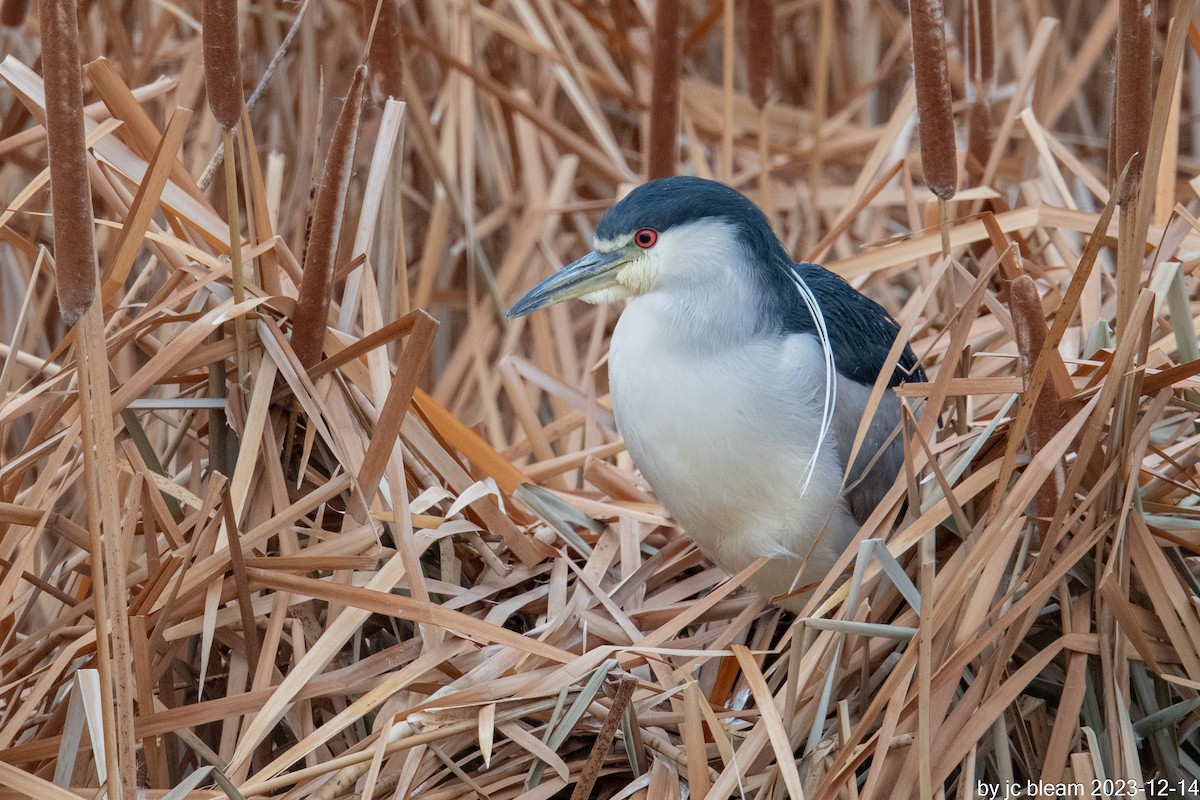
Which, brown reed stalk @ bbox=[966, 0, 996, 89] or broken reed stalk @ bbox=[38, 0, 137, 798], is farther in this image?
brown reed stalk @ bbox=[966, 0, 996, 89]

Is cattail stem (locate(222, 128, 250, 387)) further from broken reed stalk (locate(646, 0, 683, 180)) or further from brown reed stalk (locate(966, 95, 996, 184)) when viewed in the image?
brown reed stalk (locate(966, 95, 996, 184))

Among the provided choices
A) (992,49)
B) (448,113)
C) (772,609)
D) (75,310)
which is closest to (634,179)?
(448,113)

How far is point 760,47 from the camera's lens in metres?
2.66

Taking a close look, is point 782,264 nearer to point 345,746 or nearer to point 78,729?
point 345,746

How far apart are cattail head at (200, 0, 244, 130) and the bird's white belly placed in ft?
2.32

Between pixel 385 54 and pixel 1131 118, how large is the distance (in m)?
1.14

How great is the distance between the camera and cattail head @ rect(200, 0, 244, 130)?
4.37ft

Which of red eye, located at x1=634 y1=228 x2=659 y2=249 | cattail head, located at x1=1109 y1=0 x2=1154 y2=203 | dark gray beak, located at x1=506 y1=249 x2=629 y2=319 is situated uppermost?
cattail head, located at x1=1109 y1=0 x2=1154 y2=203

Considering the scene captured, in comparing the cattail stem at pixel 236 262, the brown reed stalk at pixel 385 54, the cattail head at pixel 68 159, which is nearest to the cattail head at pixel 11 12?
the brown reed stalk at pixel 385 54

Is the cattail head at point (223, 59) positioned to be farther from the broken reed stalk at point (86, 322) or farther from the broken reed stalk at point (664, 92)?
the broken reed stalk at point (664, 92)

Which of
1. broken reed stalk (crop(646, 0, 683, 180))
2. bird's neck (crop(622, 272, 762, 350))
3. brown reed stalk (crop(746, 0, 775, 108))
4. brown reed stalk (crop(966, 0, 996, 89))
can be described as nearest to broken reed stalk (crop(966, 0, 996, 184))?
brown reed stalk (crop(966, 0, 996, 89))

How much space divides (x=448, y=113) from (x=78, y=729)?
2.01m

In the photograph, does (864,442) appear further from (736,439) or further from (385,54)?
(385,54)

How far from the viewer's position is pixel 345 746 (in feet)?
5.11
